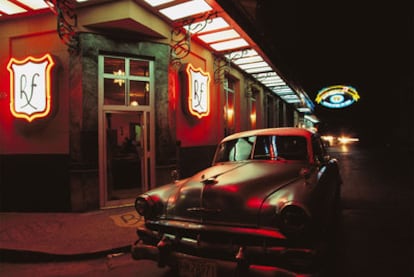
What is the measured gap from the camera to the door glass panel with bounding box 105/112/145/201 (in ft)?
24.2

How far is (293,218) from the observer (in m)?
2.58

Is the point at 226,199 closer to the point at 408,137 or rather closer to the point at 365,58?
the point at 408,137

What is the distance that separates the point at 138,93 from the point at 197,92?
2.03 m

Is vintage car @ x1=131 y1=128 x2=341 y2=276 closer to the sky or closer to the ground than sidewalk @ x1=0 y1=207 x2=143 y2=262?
closer to the sky

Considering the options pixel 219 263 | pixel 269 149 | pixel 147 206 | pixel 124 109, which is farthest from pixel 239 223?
pixel 124 109

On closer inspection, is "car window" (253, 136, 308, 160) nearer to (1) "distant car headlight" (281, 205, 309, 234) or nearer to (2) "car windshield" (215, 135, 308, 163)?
(2) "car windshield" (215, 135, 308, 163)

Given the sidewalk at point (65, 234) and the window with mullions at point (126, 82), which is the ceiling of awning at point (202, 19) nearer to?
the window with mullions at point (126, 82)

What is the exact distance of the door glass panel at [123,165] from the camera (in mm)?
7364

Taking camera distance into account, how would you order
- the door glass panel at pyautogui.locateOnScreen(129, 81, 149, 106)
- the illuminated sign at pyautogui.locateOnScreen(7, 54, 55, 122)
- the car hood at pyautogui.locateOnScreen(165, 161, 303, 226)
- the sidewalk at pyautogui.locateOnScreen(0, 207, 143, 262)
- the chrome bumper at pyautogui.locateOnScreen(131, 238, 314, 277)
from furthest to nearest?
the door glass panel at pyautogui.locateOnScreen(129, 81, 149, 106), the illuminated sign at pyautogui.locateOnScreen(7, 54, 55, 122), the sidewalk at pyautogui.locateOnScreen(0, 207, 143, 262), the car hood at pyautogui.locateOnScreen(165, 161, 303, 226), the chrome bumper at pyautogui.locateOnScreen(131, 238, 314, 277)

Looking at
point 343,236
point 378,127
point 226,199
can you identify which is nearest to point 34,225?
point 226,199

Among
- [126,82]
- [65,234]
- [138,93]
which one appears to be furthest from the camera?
[138,93]

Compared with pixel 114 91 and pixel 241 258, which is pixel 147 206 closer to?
pixel 241 258

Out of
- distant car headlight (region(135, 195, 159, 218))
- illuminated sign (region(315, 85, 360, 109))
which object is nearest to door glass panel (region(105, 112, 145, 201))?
distant car headlight (region(135, 195, 159, 218))

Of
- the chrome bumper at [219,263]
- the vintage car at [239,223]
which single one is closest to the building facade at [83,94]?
the vintage car at [239,223]
